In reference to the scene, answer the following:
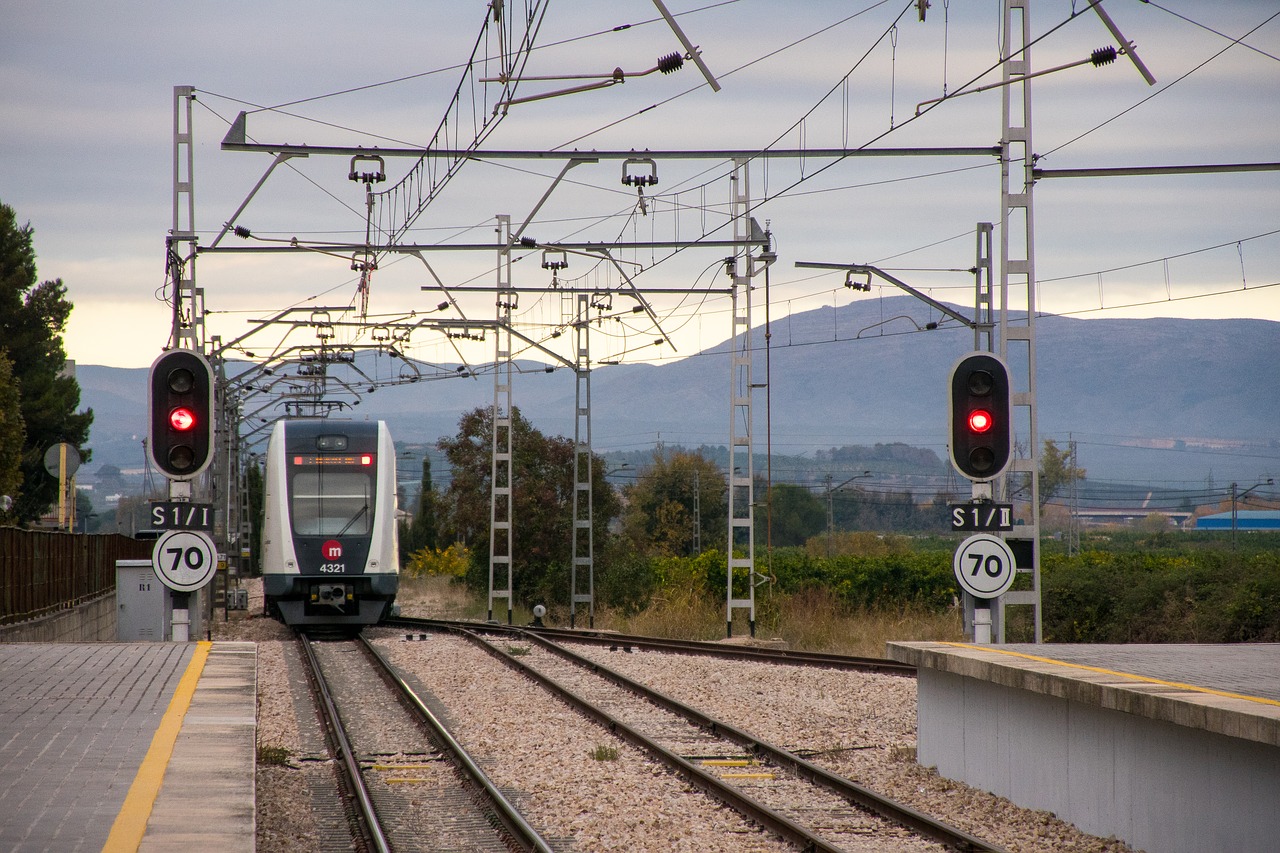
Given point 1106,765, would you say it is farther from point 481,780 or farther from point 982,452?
point 481,780

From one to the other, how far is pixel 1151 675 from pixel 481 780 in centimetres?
497

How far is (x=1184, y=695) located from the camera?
7.91 metres

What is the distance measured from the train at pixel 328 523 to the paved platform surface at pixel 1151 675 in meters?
15.4

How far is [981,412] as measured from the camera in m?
11.7

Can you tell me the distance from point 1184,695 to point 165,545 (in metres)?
8.67

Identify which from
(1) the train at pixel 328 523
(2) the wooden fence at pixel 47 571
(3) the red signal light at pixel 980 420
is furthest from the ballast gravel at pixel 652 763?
(1) the train at pixel 328 523

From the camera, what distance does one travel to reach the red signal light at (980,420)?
11.6m

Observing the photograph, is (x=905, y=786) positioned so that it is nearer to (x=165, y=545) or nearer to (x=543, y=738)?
(x=543, y=738)

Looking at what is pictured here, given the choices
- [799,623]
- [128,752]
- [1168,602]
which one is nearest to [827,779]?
[128,752]

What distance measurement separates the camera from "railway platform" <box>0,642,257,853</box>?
667cm

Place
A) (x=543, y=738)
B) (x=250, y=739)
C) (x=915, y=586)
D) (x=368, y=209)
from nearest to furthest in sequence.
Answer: (x=250, y=739) < (x=543, y=738) < (x=368, y=209) < (x=915, y=586)

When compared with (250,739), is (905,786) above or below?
below

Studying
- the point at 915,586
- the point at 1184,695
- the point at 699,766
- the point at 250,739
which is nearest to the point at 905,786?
the point at 699,766

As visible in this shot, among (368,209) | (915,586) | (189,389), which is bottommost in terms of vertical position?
(915,586)
